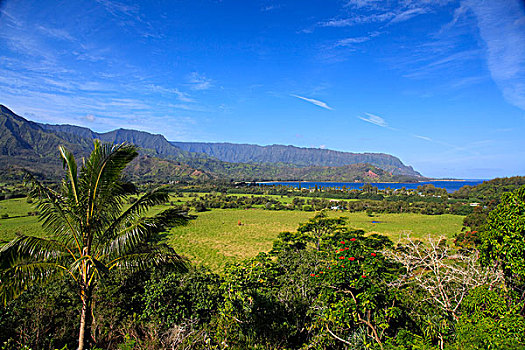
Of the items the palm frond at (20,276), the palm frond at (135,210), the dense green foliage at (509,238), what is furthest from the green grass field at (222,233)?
the palm frond at (20,276)

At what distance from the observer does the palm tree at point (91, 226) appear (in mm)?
5809

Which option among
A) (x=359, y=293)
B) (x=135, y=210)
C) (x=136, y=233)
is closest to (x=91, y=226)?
(x=135, y=210)

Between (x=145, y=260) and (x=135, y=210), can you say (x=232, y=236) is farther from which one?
(x=145, y=260)

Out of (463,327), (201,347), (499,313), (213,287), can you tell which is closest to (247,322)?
(201,347)

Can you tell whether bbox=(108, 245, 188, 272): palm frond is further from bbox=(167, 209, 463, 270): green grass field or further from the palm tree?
bbox=(167, 209, 463, 270): green grass field

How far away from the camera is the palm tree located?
5.81 meters

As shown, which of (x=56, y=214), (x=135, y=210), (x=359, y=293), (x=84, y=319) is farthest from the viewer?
(x=135, y=210)

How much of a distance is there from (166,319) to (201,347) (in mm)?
1915

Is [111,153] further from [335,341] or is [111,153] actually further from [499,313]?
[499,313]

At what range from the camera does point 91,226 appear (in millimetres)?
6176

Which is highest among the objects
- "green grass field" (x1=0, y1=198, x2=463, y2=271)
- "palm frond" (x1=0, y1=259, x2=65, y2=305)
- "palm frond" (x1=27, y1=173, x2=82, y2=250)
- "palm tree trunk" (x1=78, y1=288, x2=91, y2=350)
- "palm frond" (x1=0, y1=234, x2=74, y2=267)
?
"palm frond" (x1=27, y1=173, x2=82, y2=250)

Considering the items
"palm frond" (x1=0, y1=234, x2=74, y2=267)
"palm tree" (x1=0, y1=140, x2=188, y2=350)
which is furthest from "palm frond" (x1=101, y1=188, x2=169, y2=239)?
"palm frond" (x1=0, y1=234, x2=74, y2=267)

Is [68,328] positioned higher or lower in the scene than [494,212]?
lower

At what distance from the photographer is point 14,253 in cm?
534
